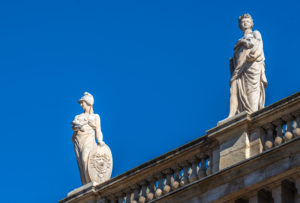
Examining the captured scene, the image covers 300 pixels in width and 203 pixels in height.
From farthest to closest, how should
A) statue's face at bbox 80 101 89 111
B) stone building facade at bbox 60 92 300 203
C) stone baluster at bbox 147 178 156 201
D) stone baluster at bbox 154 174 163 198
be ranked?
statue's face at bbox 80 101 89 111 → stone baluster at bbox 147 178 156 201 → stone baluster at bbox 154 174 163 198 → stone building facade at bbox 60 92 300 203

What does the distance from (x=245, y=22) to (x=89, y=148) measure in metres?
4.87

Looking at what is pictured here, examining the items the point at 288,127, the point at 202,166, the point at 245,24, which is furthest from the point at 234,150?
the point at 245,24

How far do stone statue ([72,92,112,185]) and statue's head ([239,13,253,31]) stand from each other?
4.47 m

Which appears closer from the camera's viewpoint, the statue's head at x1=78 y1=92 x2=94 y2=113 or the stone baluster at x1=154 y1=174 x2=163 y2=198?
the stone baluster at x1=154 y1=174 x2=163 y2=198

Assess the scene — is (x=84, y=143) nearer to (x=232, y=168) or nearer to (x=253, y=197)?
(x=232, y=168)

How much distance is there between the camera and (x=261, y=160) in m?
20.5

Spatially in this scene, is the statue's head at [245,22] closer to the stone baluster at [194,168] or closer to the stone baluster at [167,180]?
the stone baluster at [194,168]

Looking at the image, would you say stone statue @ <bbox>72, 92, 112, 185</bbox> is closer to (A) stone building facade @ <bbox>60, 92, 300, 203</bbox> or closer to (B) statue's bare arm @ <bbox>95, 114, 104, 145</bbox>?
(B) statue's bare arm @ <bbox>95, 114, 104, 145</bbox>

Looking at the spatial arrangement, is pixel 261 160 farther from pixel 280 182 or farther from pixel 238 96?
pixel 238 96

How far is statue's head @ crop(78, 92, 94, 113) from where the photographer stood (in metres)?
26.1

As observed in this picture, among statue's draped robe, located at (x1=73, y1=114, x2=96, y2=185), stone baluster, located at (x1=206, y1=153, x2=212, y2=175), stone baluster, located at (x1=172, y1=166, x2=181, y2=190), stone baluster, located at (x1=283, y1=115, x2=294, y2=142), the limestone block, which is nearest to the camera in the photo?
stone baluster, located at (x1=283, y1=115, x2=294, y2=142)

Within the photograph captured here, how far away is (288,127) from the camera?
68.4ft

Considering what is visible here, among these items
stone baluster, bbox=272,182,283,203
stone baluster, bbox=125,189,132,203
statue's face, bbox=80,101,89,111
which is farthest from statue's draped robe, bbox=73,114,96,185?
stone baluster, bbox=272,182,283,203

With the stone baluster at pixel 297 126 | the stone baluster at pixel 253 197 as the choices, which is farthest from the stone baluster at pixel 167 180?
the stone baluster at pixel 297 126
